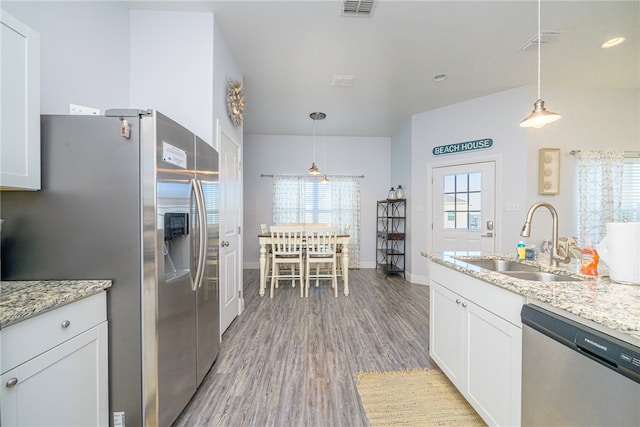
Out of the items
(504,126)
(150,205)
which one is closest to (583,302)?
(150,205)

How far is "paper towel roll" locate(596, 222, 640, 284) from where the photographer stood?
3.45 ft

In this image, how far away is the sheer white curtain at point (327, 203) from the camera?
5.48 m

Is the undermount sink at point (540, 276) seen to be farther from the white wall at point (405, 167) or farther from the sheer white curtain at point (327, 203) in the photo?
the sheer white curtain at point (327, 203)

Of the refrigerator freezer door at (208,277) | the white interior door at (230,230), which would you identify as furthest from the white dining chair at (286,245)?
the refrigerator freezer door at (208,277)

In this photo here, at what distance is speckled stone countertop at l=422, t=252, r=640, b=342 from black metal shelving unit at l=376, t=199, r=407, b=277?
351 cm

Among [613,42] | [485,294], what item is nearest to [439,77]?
[613,42]

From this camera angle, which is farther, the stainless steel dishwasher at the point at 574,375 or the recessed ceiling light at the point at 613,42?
the recessed ceiling light at the point at 613,42

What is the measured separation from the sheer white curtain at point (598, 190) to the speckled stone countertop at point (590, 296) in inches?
114

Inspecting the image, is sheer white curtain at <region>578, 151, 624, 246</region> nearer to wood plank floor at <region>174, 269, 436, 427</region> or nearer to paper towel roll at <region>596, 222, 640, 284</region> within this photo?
wood plank floor at <region>174, 269, 436, 427</region>

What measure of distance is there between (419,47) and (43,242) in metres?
3.25

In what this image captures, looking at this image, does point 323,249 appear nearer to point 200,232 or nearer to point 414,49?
point 200,232

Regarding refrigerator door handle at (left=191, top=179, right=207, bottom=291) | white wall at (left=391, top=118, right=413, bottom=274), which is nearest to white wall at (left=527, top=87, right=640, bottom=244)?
white wall at (left=391, top=118, right=413, bottom=274)

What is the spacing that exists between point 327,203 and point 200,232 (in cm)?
412

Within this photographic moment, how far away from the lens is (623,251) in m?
1.09
